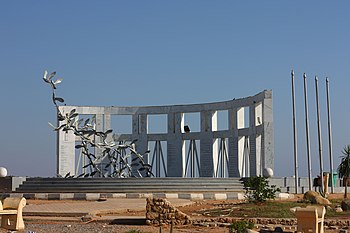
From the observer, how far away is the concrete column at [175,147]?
161ft

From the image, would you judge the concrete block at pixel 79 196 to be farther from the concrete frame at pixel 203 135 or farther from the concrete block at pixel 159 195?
the concrete frame at pixel 203 135

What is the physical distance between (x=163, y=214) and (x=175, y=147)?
1209 inches

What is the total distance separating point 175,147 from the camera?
163 ft

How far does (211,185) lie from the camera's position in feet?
118

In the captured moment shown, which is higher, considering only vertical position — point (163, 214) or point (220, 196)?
point (220, 196)

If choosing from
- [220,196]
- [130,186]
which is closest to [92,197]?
[130,186]

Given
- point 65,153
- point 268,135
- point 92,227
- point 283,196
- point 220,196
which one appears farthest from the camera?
point 65,153

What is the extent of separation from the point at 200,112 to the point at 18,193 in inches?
688

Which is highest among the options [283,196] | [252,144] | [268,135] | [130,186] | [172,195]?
[268,135]

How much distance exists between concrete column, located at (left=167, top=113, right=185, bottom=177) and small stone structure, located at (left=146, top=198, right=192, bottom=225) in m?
29.8

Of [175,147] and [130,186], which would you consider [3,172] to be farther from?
[175,147]

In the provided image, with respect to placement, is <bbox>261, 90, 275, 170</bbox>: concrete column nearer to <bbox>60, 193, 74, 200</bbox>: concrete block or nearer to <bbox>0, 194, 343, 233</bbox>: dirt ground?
<bbox>60, 193, 74, 200</bbox>: concrete block

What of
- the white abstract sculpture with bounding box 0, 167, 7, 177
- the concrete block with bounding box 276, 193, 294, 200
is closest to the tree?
the concrete block with bounding box 276, 193, 294, 200

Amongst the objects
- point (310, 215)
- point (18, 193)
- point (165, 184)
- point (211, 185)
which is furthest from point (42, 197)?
point (310, 215)
